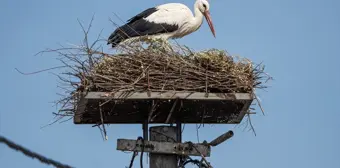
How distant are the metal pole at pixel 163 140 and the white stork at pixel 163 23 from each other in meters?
Answer: 2.41

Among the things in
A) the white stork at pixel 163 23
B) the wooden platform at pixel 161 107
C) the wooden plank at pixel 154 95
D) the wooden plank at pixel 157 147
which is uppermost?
the white stork at pixel 163 23

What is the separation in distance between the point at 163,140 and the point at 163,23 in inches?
114

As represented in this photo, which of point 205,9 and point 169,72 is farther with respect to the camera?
point 205,9

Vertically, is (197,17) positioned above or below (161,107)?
above

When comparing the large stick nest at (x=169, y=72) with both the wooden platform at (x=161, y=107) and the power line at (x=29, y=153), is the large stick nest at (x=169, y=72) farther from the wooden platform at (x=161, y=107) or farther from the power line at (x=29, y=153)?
the power line at (x=29, y=153)

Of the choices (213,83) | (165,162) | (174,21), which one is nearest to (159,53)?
(213,83)

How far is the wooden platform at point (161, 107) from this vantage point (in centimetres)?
564

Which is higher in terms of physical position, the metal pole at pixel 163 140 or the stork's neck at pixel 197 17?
the stork's neck at pixel 197 17

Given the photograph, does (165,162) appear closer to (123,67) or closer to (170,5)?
(123,67)

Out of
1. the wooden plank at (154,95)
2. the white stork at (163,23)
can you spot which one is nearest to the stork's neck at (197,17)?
the white stork at (163,23)

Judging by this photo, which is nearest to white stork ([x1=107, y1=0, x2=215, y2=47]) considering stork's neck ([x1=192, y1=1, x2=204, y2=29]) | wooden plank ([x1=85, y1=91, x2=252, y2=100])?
stork's neck ([x1=192, y1=1, x2=204, y2=29])

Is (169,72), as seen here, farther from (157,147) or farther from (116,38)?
(116,38)

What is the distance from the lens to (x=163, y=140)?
230 inches

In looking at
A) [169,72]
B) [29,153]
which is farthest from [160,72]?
[29,153]
